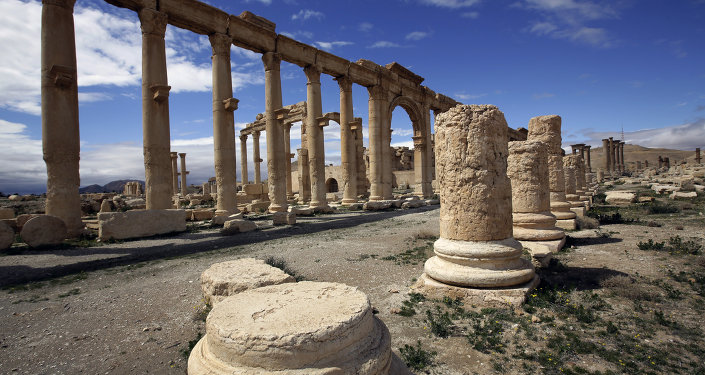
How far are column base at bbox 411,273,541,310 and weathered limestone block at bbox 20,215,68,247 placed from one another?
985 cm

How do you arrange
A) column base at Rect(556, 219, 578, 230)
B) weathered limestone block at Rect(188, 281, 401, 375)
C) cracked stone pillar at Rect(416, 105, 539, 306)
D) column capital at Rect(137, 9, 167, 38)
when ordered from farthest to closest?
column capital at Rect(137, 9, 167, 38), column base at Rect(556, 219, 578, 230), cracked stone pillar at Rect(416, 105, 539, 306), weathered limestone block at Rect(188, 281, 401, 375)

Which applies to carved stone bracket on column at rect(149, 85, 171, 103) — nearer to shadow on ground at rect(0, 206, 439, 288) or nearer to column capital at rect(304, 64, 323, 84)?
shadow on ground at rect(0, 206, 439, 288)

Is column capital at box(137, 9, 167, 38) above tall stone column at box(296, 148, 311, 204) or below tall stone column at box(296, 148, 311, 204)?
above

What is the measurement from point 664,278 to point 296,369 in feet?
19.7

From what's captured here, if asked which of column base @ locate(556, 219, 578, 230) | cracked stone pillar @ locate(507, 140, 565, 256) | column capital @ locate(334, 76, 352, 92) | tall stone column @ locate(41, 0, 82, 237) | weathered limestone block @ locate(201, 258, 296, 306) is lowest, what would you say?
column base @ locate(556, 219, 578, 230)

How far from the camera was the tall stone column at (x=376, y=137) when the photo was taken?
1955 cm

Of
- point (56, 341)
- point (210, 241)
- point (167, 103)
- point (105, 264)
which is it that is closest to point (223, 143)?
point (167, 103)

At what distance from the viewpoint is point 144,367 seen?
3221 millimetres

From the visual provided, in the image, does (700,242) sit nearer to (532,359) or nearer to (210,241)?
(532,359)

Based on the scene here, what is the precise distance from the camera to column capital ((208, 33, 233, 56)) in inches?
521

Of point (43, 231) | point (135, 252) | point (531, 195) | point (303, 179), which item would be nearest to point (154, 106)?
point (43, 231)

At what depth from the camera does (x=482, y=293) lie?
14.8 ft

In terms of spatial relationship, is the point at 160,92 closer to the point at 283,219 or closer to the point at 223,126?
the point at 223,126

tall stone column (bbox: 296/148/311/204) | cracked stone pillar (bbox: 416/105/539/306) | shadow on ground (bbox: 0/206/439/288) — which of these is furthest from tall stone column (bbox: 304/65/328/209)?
cracked stone pillar (bbox: 416/105/539/306)
